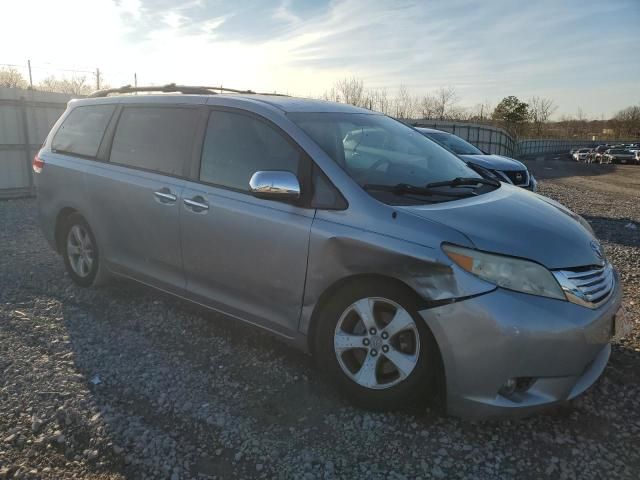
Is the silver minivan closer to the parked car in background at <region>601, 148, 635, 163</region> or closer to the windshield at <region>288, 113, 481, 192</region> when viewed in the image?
the windshield at <region>288, 113, 481, 192</region>

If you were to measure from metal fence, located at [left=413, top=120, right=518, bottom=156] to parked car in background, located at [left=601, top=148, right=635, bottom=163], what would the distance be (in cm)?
1364

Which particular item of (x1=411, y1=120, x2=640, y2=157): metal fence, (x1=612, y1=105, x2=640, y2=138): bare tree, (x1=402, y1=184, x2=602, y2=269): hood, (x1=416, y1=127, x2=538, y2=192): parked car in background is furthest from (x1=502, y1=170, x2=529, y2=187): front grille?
(x1=612, y1=105, x2=640, y2=138): bare tree

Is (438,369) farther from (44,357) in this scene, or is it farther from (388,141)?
(44,357)

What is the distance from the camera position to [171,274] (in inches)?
153

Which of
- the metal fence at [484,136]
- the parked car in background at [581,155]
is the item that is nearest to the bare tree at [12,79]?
the metal fence at [484,136]

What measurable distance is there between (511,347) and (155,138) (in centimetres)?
299

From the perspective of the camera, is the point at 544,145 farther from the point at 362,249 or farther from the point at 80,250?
the point at 362,249

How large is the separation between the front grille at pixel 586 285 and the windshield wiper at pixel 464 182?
0.96m

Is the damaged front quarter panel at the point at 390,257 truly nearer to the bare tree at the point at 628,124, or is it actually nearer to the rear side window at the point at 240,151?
the rear side window at the point at 240,151

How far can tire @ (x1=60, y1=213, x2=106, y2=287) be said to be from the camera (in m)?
4.65

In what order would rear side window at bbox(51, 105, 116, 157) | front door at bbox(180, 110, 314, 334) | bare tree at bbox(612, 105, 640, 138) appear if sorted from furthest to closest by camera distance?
bare tree at bbox(612, 105, 640, 138)
rear side window at bbox(51, 105, 116, 157)
front door at bbox(180, 110, 314, 334)

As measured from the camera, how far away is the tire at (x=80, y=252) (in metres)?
4.65

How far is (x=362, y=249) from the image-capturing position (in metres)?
2.87

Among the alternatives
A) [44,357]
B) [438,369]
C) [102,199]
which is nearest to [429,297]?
[438,369]
